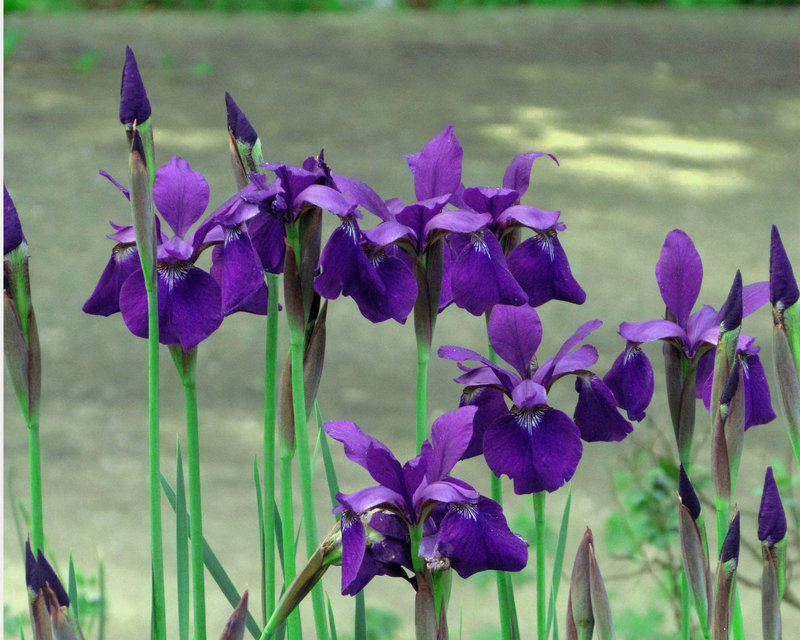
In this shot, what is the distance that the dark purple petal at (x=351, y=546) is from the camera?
1.94 ft

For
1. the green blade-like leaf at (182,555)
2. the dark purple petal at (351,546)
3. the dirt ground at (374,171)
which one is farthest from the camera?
the dirt ground at (374,171)

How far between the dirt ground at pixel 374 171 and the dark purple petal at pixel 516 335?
579 millimetres

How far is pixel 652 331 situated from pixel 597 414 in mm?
78

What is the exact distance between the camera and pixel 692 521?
25.8 inches

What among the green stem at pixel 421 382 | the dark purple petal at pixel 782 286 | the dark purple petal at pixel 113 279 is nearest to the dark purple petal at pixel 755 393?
the dark purple petal at pixel 782 286

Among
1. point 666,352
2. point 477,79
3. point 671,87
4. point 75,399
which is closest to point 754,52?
point 671,87

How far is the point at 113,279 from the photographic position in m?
0.80

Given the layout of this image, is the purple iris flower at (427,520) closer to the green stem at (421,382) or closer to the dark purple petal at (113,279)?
the green stem at (421,382)

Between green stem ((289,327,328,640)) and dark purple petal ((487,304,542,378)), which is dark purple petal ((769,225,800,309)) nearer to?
dark purple petal ((487,304,542,378))

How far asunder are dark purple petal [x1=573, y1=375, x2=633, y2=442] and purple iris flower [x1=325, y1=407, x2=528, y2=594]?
6.2 inches

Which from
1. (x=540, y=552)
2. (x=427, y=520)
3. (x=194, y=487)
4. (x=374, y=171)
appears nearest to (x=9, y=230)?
(x=194, y=487)

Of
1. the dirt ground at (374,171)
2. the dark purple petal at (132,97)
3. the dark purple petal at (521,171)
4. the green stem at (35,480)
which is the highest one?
the dark purple petal at (132,97)

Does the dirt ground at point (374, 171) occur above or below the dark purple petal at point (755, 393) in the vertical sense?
below

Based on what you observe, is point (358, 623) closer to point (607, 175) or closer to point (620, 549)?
point (620, 549)
